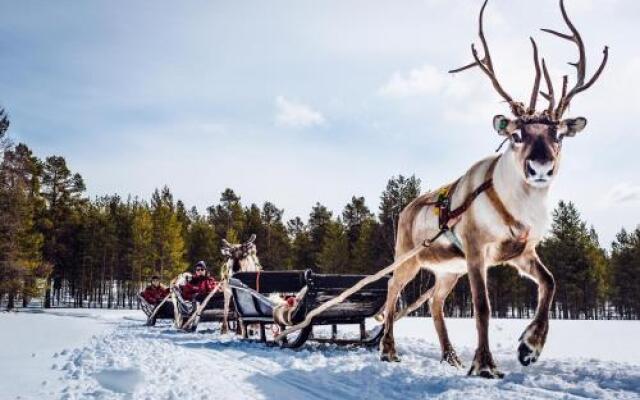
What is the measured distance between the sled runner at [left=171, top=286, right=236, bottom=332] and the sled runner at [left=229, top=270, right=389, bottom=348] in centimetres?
385

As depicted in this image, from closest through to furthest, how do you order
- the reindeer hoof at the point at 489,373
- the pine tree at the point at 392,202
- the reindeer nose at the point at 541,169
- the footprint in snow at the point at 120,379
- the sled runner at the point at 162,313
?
1. the reindeer nose at the point at 541,169
2. the reindeer hoof at the point at 489,373
3. the footprint in snow at the point at 120,379
4. the sled runner at the point at 162,313
5. the pine tree at the point at 392,202

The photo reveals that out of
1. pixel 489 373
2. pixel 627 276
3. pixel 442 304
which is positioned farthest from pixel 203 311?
pixel 627 276

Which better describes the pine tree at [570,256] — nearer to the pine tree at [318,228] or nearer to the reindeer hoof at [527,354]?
Answer: the pine tree at [318,228]

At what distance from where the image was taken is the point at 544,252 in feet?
172

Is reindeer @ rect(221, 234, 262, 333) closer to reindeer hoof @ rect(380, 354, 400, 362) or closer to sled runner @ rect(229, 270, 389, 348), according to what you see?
sled runner @ rect(229, 270, 389, 348)

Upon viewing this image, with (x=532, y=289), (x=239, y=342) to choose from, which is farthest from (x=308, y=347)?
(x=532, y=289)

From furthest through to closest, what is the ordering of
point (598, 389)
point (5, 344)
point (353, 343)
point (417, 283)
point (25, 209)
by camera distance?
point (417, 283) → point (25, 209) → point (5, 344) → point (353, 343) → point (598, 389)

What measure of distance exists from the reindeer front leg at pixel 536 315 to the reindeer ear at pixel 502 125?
48.4 inches

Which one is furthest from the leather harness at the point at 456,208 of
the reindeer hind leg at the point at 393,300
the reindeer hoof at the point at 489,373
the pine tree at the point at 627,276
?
the pine tree at the point at 627,276

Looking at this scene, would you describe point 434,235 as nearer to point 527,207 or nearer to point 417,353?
point 527,207

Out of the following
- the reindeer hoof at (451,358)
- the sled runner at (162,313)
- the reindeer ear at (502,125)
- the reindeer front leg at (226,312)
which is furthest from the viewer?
the sled runner at (162,313)

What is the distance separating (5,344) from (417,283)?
4013 centimetres

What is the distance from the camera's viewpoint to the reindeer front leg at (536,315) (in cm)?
449

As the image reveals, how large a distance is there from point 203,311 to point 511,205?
10.9 m
